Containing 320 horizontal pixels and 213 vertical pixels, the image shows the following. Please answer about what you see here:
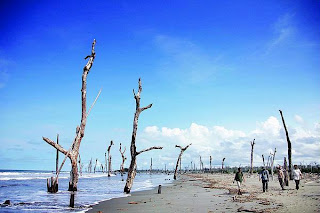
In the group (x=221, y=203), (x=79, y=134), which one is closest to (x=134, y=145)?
(x=79, y=134)

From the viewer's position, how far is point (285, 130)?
97.8 ft

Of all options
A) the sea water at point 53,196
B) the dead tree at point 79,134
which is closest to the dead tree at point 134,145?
the sea water at point 53,196

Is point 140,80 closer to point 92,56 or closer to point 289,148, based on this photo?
point 92,56

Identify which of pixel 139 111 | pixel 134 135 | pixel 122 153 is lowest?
pixel 122 153

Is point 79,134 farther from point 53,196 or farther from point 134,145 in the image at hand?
point 53,196

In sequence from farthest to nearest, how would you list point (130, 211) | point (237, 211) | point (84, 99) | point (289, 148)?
point (289, 148) → point (84, 99) → point (130, 211) → point (237, 211)

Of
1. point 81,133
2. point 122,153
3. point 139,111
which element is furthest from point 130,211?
point 122,153

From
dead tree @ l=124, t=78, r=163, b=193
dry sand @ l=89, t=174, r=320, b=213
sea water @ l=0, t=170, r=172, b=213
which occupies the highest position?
dead tree @ l=124, t=78, r=163, b=193

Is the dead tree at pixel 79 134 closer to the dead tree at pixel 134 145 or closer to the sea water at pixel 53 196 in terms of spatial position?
the sea water at pixel 53 196

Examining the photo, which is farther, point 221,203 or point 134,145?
point 134,145

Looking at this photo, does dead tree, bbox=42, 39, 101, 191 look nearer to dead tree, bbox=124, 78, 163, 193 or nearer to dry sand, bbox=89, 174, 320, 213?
dry sand, bbox=89, 174, 320, 213

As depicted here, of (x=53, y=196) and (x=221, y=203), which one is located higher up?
(x=221, y=203)

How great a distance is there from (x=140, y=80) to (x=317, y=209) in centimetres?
1487

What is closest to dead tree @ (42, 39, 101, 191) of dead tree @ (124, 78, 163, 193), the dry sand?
the dry sand
